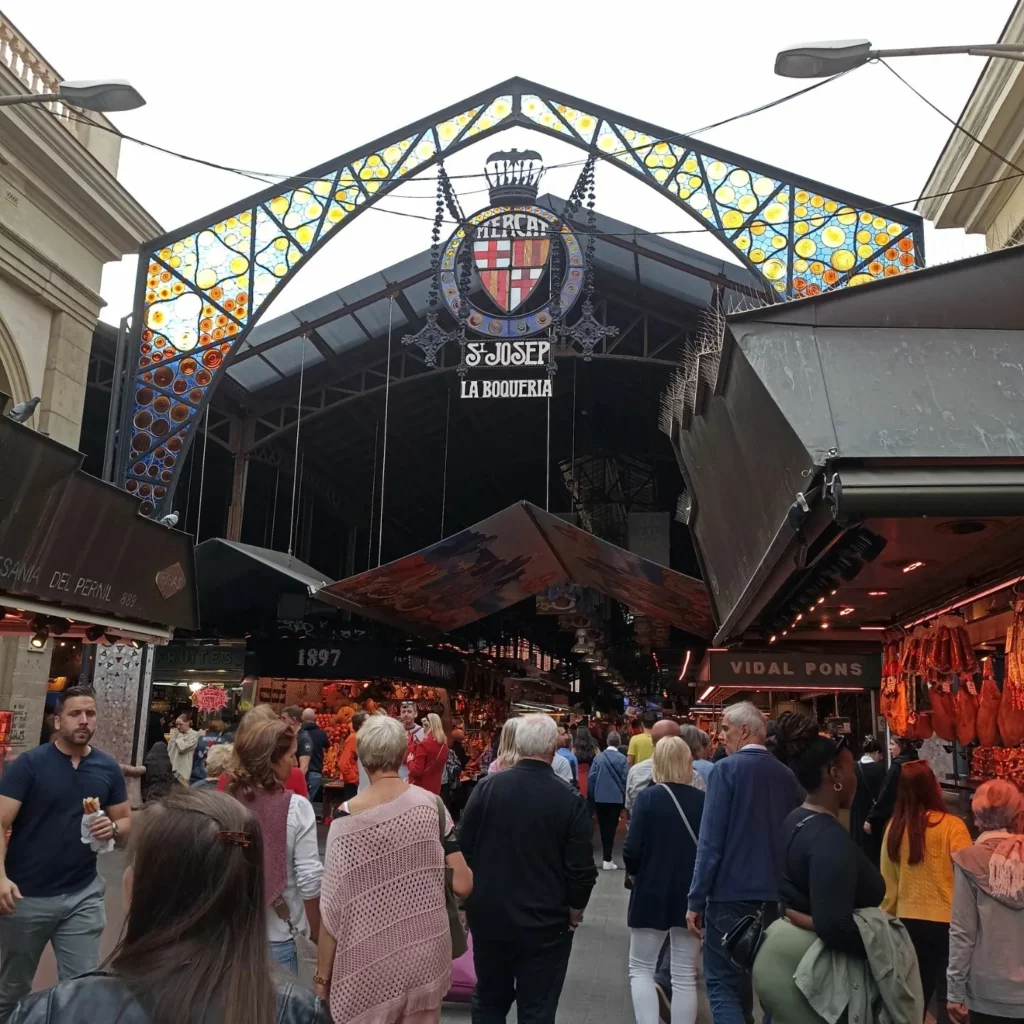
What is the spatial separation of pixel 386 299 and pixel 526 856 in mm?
15334

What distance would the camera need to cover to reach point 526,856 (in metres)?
4.11

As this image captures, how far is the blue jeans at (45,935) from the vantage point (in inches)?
166

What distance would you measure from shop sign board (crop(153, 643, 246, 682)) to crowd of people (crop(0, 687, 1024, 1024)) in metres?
12.6

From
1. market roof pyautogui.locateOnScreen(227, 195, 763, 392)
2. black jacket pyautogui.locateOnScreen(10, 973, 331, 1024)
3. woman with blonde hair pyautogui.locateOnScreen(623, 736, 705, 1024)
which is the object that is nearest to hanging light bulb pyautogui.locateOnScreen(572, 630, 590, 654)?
market roof pyautogui.locateOnScreen(227, 195, 763, 392)

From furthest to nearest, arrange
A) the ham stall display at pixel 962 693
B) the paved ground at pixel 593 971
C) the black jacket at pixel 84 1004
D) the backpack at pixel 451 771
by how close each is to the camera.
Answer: the backpack at pixel 451 771, the ham stall display at pixel 962 693, the paved ground at pixel 593 971, the black jacket at pixel 84 1004

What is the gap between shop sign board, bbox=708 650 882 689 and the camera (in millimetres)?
9250

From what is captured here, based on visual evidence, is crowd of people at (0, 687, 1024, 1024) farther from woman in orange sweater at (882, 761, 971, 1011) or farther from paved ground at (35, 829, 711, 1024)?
paved ground at (35, 829, 711, 1024)

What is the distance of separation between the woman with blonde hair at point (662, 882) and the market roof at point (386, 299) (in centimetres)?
1130

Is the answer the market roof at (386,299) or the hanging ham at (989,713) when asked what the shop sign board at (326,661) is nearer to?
the market roof at (386,299)

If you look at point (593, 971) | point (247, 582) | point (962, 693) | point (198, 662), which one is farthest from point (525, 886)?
→ point (198, 662)

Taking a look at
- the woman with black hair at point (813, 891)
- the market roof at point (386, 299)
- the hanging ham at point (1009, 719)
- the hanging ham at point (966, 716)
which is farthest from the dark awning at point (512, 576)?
the woman with black hair at point (813, 891)

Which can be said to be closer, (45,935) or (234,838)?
(234,838)

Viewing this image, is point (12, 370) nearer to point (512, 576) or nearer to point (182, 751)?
point (182, 751)

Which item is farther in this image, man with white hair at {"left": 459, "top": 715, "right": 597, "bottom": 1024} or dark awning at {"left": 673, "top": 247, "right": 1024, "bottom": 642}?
man with white hair at {"left": 459, "top": 715, "right": 597, "bottom": 1024}
